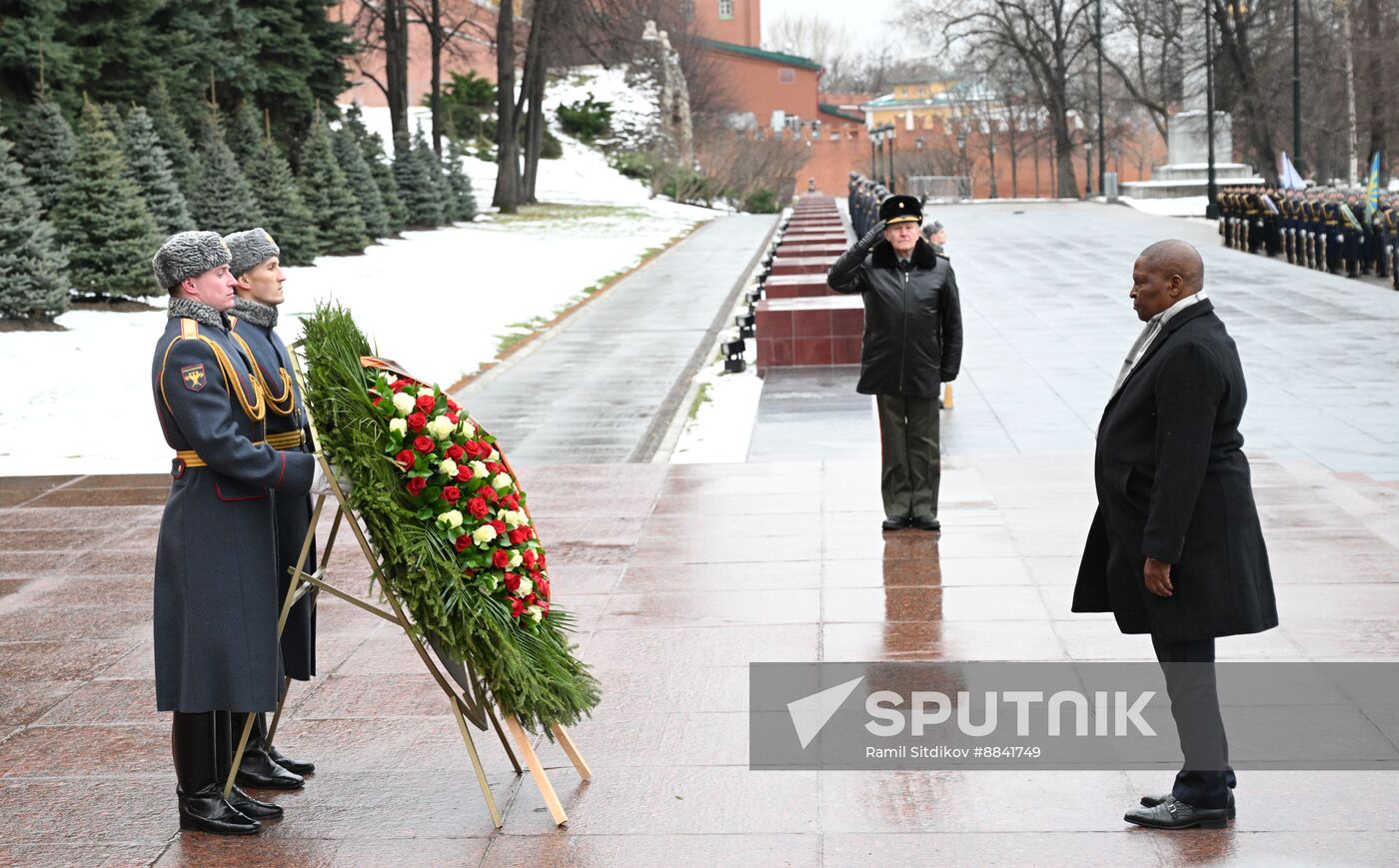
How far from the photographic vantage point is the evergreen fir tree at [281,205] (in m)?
29.9

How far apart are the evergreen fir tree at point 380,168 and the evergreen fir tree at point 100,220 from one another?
15289mm

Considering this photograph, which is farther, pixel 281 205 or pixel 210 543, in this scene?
pixel 281 205

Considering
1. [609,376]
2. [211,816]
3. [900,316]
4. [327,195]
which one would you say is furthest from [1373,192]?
[211,816]

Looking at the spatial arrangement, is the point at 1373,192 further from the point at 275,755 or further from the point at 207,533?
the point at 207,533

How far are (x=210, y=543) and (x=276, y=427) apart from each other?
50cm

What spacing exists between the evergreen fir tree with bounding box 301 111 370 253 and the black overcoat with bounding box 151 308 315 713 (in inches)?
1117

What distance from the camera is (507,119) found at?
4816cm

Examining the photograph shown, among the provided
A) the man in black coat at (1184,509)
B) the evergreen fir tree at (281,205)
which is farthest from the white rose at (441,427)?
the evergreen fir tree at (281,205)

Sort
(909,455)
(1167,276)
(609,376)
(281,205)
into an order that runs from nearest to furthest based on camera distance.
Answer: (1167,276), (909,455), (609,376), (281,205)

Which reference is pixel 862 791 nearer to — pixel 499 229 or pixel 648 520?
pixel 648 520

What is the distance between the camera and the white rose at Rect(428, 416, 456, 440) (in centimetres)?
476

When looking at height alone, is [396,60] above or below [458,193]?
above

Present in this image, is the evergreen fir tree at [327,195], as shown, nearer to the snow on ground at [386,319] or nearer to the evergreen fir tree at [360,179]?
the snow on ground at [386,319]

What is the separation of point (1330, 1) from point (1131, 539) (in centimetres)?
5489
